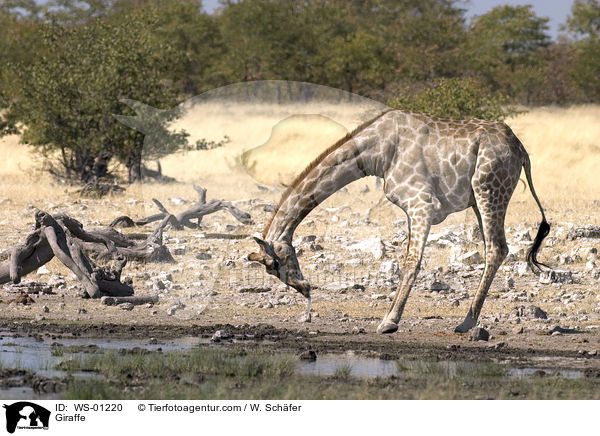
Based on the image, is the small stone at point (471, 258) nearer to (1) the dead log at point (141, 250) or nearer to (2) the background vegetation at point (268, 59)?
(1) the dead log at point (141, 250)

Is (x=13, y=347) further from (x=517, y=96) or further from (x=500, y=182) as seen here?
(x=517, y=96)

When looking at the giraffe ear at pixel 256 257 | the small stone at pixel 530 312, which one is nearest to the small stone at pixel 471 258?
the small stone at pixel 530 312

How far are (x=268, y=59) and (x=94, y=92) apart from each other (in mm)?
26339

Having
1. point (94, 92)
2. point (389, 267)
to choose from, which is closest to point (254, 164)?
point (389, 267)

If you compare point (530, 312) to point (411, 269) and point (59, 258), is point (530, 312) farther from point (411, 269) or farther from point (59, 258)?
point (59, 258)

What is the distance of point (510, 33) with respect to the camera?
185ft

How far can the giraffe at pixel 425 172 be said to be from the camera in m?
9.95

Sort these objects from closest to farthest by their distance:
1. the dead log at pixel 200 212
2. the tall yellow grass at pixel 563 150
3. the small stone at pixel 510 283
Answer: the small stone at pixel 510 283, the dead log at pixel 200 212, the tall yellow grass at pixel 563 150

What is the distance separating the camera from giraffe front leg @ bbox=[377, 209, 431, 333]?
32.5 ft

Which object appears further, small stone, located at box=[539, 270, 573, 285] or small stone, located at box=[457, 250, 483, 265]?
small stone, located at box=[457, 250, 483, 265]

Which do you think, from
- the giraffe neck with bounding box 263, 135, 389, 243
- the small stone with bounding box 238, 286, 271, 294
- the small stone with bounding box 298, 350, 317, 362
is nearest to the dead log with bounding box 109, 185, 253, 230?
the small stone with bounding box 238, 286, 271, 294

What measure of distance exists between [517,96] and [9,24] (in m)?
24.8
